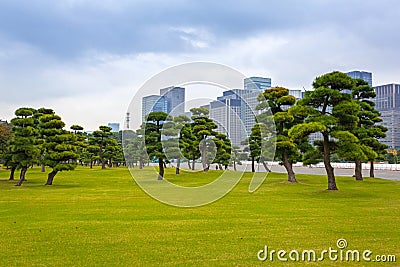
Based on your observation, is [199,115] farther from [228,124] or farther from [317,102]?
[317,102]

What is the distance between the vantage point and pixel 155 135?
2773 centimetres

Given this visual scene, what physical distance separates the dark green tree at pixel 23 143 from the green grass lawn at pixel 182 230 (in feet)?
26.2

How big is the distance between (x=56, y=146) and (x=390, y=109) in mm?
75353

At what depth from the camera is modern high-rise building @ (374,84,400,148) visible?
80.0 meters

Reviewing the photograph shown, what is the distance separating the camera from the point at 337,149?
18.7 metres

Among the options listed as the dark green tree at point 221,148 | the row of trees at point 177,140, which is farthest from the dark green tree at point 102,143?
the dark green tree at point 221,148

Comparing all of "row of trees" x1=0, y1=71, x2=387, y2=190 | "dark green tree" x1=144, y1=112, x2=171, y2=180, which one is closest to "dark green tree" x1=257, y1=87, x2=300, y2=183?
"row of trees" x1=0, y1=71, x2=387, y2=190

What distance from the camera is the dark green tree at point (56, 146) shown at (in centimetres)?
2288

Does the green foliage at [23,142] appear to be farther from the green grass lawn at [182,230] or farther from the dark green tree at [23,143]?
the green grass lawn at [182,230]

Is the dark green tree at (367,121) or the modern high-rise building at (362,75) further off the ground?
the modern high-rise building at (362,75)

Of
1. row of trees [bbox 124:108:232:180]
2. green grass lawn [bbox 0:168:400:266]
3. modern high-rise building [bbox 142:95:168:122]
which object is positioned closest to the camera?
green grass lawn [bbox 0:168:400:266]

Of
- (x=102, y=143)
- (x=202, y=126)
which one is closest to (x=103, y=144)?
(x=102, y=143)

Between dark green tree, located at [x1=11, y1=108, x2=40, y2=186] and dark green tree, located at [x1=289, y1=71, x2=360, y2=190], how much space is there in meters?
14.7

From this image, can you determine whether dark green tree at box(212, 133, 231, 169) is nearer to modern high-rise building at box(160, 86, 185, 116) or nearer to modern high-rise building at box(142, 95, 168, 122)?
modern high-rise building at box(142, 95, 168, 122)
